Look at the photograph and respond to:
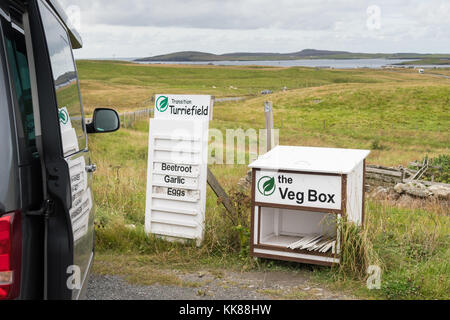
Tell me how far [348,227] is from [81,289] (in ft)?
10.1

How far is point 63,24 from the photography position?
4125 mm

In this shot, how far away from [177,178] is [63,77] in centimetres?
317

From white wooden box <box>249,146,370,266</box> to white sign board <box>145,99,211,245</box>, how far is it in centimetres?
84

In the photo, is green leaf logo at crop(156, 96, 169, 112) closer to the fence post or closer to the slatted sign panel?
the slatted sign panel

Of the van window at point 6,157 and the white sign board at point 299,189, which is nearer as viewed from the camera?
the van window at point 6,157

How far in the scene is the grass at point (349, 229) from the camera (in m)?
5.50

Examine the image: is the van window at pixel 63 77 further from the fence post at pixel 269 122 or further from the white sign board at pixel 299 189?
the fence post at pixel 269 122

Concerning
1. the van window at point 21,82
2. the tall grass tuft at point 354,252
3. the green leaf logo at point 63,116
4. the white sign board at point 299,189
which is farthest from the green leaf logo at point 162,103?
the van window at point 21,82

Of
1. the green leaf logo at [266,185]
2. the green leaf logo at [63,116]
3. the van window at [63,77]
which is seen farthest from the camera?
the green leaf logo at [266,185]

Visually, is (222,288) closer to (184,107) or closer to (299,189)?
(299,189)

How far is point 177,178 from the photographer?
6.64 metres

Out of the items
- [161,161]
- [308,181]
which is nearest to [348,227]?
[308,181]

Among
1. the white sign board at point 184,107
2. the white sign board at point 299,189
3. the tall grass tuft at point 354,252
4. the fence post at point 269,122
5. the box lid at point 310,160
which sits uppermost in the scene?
the white sign board at point 184,107

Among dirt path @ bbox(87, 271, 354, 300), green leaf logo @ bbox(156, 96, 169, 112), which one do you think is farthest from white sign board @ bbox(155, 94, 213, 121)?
dirt path @ bbox(87, 271, 354, 300)
